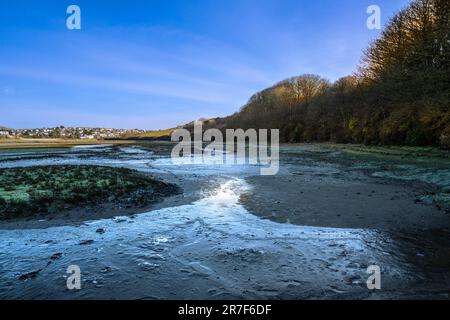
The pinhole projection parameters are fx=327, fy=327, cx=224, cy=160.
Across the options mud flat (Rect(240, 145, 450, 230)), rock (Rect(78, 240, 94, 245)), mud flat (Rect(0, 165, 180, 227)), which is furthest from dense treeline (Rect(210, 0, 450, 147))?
rock (Rect(78, 240, 94, 245))

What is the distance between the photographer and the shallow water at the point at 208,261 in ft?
16.5

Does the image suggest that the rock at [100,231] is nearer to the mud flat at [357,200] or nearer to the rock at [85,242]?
the rock at [85,242]

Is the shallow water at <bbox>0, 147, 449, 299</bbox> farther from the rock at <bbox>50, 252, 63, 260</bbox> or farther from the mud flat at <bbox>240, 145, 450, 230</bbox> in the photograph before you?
the mud flat at <bbox>240, 145, 450, 230</bbox>

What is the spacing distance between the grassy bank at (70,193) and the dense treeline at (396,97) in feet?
58.8

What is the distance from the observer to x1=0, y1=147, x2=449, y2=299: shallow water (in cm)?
502

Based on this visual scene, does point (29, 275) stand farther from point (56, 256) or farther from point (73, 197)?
point (73, 197)

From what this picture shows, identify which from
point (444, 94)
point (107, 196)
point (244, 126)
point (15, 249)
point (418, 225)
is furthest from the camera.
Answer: point (244, 126)

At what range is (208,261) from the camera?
20.7 ft

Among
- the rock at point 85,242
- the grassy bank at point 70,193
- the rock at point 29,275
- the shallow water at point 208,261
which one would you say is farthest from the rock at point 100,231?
the grassy bank at point 70,193

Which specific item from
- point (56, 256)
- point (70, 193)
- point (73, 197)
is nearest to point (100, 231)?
point (56, 256)

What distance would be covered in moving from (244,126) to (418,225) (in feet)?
326

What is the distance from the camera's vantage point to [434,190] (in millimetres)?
13102
